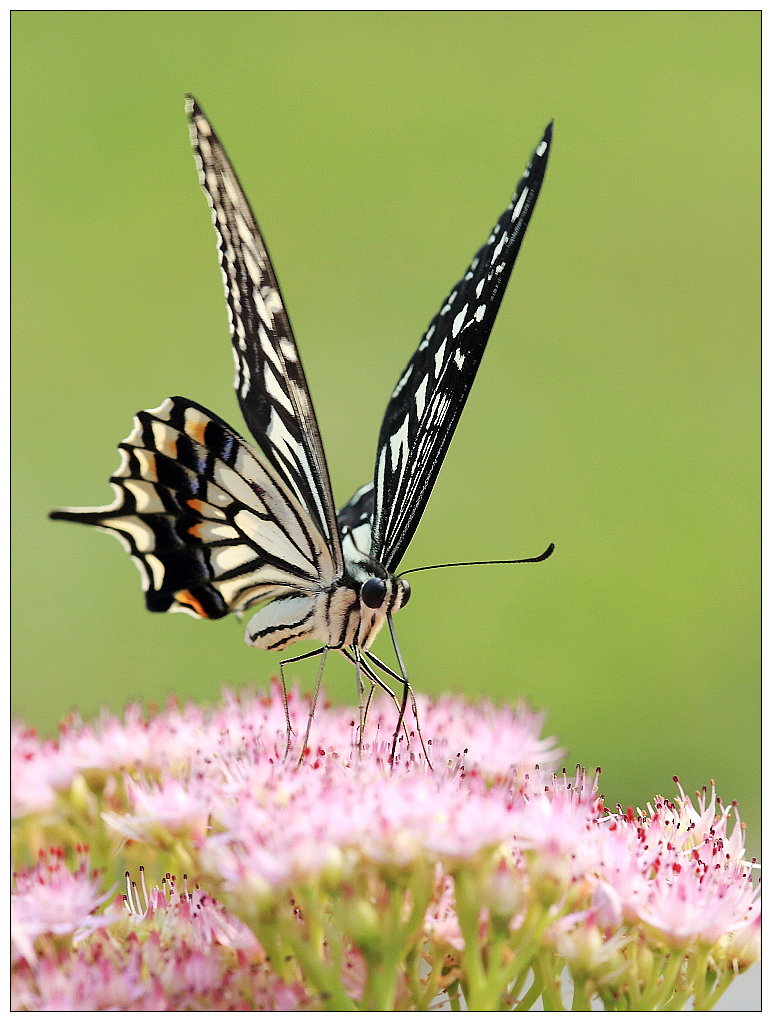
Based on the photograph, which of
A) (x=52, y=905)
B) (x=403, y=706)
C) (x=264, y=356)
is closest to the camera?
(x=52, y=905)

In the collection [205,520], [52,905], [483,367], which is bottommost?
[52,905]

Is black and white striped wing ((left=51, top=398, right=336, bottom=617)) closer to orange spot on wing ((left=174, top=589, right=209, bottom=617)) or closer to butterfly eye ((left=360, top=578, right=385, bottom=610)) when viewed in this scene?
orange spot on wing ((left=174, top=589, right=209, bottom=617))

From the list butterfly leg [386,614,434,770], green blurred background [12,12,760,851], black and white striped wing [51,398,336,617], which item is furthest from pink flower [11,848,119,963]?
green blurred background [12,12,760,851]

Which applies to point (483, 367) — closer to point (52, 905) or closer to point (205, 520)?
point (205, 520)

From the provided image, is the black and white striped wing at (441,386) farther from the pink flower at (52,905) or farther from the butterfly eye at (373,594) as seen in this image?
the pink flower at (52,905)

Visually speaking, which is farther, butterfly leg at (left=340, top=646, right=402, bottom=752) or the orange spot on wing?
the orange spot on wing

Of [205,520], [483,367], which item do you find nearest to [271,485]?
[205,520]
